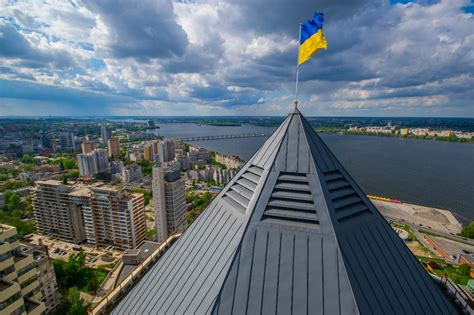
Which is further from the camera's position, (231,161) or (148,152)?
(148,152)

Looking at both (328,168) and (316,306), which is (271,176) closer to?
(328,168)

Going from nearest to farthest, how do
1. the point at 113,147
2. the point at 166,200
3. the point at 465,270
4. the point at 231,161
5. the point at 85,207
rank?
the point at 465,270 < the point at 85,207 < the point at 166,200 < the point at 231,161 < the point at 113,147

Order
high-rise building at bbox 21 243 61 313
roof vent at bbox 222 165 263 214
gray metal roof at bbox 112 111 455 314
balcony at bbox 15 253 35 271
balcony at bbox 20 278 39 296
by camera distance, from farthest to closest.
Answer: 1. high-rise building at bbox 21 243 61 313
2. balcony at bbox 20 278 39 296
3. balcony at bbox 15 253 35 271
4. roof vent at bbox 222 165 263 214
5. gray metal roof at bbox 112 111 455 314

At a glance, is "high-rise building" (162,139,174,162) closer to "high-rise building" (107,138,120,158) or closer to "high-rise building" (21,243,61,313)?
"high-rise building" (107,138,120,158)

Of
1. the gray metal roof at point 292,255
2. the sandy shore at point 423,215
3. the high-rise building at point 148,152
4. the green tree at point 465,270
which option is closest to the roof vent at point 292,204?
the gray metal roof at point 292,255

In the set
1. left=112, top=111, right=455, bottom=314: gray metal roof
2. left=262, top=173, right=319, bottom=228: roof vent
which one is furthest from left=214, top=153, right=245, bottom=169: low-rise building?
left=262, top=173, right=319, bottom=228: roof vent

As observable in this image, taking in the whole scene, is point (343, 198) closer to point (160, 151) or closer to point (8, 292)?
point (8, 292)

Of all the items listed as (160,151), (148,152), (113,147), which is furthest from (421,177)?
(113,147)
